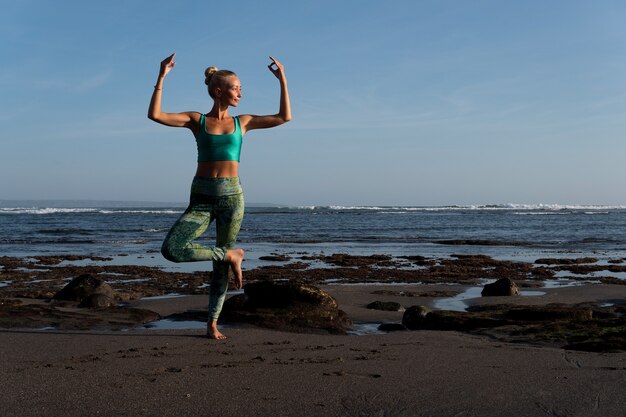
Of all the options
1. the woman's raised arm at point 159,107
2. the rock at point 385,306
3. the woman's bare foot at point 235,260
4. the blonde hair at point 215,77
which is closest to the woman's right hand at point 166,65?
the woman's raised arm at point 159,107

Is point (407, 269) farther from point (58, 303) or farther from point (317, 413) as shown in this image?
point (317, 413)

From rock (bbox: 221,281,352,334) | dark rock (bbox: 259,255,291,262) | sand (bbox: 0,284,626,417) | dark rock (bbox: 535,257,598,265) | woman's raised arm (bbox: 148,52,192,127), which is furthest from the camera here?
dark rock (bbox: 259,255,291,262)

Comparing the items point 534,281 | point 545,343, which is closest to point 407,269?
point 534,281

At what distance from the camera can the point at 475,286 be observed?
46.8ft

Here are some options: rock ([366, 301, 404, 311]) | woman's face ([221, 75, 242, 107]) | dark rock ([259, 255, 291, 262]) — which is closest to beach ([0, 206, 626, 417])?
rock ([366, 301, 404, 311])

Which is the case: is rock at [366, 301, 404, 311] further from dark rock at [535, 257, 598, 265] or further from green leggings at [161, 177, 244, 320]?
Result: dark rock at [535, 257, 598, 265]

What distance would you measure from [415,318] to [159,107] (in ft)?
13.0

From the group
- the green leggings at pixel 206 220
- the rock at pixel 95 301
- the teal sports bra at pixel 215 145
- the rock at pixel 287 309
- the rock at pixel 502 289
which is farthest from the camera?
the rock at pixel 502 289

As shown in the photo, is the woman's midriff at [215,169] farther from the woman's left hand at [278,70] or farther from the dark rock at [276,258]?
the dark rock at [276,258]

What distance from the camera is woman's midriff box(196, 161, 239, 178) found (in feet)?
17.9

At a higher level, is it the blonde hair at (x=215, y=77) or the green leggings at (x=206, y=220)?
the blonde hair at (x=215, y=77)

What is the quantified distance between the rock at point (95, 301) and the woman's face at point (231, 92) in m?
4.88

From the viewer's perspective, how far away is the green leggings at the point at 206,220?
5246mm

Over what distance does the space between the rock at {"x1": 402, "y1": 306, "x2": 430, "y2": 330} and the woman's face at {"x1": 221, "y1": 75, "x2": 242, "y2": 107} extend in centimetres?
340
